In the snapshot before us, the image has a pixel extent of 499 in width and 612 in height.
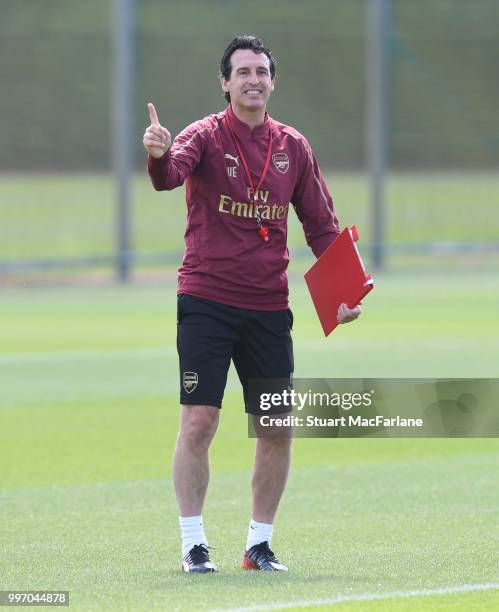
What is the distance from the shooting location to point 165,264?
31.6 meters

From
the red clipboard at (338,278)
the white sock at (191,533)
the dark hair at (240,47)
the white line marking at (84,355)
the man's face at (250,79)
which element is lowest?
the white sock at (191,533)

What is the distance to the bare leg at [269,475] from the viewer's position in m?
7.89

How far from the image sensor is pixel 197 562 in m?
7.61

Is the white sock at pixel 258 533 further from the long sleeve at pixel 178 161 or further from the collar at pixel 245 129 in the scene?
the collar at pixel 245 129

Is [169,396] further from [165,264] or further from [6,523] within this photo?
[165,264]

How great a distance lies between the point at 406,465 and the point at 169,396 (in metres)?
3.94

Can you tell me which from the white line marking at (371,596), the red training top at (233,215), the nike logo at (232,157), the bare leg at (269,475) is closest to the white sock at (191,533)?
the bare leg at (269,475)

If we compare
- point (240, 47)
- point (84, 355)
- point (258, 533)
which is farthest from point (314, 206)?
point (84, 355)

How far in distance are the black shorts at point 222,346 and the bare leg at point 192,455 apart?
0.19 ft

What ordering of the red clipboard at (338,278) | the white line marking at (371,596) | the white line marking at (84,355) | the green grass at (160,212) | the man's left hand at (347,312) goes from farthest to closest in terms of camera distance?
the green grass at (160,212), the white line marking at (84,355), the man's left hand at (347,312), the red clipboard at (338,278), the white line marking at (371,596)

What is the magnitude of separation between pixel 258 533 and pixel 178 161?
5.64 feet

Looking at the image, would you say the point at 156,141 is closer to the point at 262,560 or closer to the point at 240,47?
the point at 240,47

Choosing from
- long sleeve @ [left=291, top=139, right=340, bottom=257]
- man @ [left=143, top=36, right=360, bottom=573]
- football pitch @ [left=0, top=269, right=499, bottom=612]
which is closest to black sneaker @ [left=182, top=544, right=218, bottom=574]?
man @ [left=143, top=36, right=360, bottom=573]

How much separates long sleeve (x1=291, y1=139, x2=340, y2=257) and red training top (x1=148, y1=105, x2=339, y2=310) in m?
0.14
